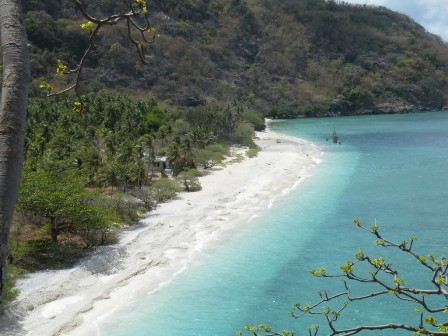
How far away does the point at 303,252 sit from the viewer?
105 feet

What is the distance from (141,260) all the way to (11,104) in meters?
27.3

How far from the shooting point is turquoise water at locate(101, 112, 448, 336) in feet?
74.4

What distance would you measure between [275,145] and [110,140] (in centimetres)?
4049

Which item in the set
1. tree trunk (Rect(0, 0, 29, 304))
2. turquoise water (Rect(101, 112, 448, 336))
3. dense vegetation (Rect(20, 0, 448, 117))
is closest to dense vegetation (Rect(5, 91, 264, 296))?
tree trunk (Rect(0, 0, 29, 304))

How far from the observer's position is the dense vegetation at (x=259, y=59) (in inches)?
4729

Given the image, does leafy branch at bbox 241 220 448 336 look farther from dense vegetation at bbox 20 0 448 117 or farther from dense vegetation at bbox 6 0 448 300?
dense vegetation at bbox 20 0 448 117

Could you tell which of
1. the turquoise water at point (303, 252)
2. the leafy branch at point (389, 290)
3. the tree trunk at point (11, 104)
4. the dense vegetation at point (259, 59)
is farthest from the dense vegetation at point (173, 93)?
the turquoise water at point (303, 252)

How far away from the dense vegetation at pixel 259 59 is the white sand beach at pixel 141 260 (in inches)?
2685

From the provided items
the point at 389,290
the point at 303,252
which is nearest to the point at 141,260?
the point at 303,252

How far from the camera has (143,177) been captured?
46.5 m

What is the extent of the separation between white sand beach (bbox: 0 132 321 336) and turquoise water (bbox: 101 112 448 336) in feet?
3.66

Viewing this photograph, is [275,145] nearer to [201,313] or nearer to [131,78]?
[131,78]

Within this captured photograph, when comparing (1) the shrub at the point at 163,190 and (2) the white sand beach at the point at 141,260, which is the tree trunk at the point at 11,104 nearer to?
(2) the white sand beach at the point at 141,260

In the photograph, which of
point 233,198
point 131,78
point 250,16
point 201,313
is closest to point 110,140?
point 233,198
